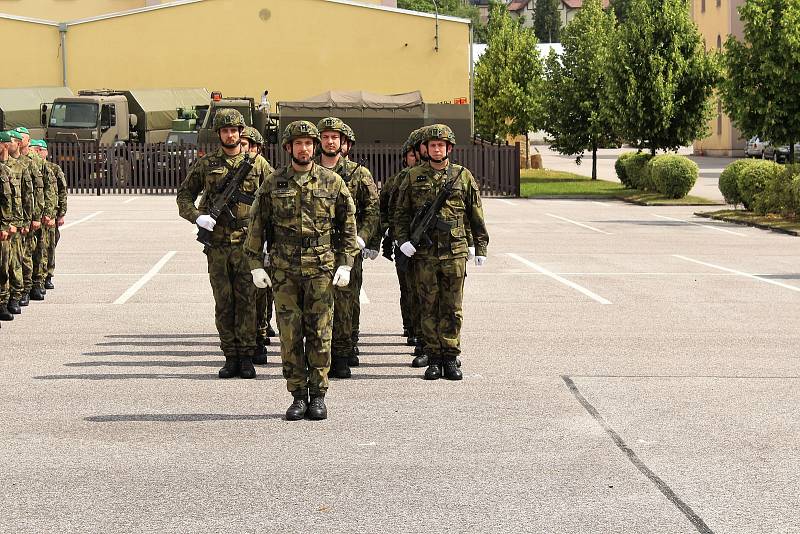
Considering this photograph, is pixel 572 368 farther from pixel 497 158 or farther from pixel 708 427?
pixel 497 158

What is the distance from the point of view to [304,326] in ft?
29.7

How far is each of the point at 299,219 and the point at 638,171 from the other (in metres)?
34.7

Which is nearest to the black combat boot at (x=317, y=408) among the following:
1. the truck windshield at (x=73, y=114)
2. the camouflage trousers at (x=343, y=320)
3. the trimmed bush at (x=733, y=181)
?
the camouflage trousers at (x=343, y=320)

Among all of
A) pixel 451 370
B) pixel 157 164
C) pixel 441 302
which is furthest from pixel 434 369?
pixel 157 164

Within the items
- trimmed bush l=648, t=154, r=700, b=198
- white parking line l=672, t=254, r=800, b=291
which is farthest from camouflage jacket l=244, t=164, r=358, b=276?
trimmed bush l=648, t=154, r=700, b=198

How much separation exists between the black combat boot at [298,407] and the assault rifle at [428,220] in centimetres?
201

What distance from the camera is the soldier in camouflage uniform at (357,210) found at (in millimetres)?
10219

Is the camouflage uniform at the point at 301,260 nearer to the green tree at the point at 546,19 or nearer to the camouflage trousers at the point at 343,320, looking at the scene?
the camouflage trousers at the point at 343,320

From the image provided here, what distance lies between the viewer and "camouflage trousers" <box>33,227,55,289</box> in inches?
622

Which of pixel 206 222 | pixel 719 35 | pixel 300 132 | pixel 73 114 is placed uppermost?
pixel 719 35

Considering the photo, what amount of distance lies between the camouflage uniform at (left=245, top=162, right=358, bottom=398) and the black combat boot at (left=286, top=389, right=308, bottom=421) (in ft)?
0.03

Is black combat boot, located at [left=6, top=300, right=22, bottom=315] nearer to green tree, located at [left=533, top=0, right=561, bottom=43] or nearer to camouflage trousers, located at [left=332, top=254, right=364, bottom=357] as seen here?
Result: camouflage trousers, located at [left=332, top=254, right=364, bottom=357]

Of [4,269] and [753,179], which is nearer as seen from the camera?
[4,269]

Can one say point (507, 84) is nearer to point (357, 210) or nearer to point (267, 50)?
point (267, 50)
